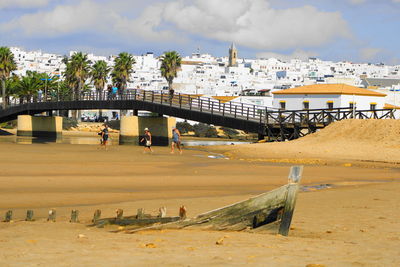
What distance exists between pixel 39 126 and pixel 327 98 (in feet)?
97.9

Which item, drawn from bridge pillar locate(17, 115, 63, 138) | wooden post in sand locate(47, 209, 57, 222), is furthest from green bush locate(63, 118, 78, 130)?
wooden post in sand locate(47, 209, 57, 222)

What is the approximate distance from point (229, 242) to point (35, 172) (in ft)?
45.7

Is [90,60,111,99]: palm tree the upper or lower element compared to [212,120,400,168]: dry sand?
upper

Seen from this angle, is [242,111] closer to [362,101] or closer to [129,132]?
[129,132]

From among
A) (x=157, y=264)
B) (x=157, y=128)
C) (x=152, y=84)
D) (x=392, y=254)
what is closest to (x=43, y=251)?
(x=157, y=264)

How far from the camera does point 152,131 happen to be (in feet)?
189

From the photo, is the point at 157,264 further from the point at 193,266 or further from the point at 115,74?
the point at 115,74

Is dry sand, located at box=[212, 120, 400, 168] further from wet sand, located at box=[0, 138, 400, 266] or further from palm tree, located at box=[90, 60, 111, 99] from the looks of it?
palm tree, located at box=[90, 60, 111, 99]

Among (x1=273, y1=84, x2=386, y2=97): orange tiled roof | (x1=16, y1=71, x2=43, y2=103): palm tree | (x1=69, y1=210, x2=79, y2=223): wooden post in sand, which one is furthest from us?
(x1=16, y1=71, x2=43, y2=103): palm tree

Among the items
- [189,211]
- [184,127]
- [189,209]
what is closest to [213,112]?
[189,209]

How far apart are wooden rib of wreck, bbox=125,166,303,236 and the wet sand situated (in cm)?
17

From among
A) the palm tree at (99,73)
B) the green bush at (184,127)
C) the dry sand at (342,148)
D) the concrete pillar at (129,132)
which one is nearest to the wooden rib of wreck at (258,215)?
the dry sand at (342,148)

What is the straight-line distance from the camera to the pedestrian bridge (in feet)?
152

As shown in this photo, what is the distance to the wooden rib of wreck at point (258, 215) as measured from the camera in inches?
408
